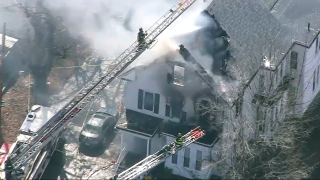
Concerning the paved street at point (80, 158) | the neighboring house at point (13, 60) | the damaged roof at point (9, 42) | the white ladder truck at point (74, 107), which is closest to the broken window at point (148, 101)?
the white ladder truck at point (74, 107)

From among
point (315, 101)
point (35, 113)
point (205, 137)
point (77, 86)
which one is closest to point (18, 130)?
point (35, 113)

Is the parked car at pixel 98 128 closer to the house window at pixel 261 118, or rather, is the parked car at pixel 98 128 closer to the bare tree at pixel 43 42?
the bare tree at pixel 43 42

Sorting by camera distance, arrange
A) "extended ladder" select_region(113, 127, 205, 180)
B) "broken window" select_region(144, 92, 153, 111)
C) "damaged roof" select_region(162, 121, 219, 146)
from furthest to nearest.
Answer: "broken window" select_region(144, 92, 153, 111)
"damaged roof" select_region(162, 121, 219, 146)
"extended ladder" select_region(113, 127, 205, 180)

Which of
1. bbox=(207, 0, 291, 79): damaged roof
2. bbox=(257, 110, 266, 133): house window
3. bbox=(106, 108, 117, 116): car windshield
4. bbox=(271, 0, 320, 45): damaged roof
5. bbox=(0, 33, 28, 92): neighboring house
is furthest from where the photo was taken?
bbox=(0, 33, 28, 92): neighboring house

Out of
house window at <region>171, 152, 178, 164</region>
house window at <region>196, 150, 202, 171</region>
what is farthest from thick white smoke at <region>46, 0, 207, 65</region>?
house window at <region>196, 150, 202, 171</region>

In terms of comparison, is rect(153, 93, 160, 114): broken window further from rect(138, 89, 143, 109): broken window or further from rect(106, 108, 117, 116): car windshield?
rect(106, 108, 117, 116): car windshield

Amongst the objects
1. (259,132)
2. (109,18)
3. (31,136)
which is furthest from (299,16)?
(31,136)

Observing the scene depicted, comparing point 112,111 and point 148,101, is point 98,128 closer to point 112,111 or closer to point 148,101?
point 112,111
